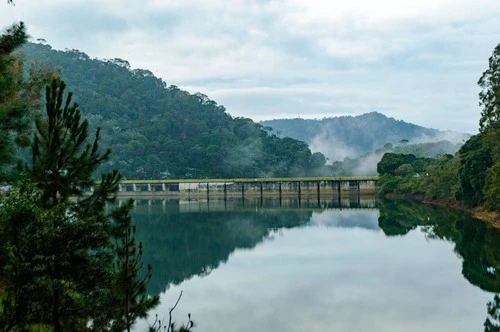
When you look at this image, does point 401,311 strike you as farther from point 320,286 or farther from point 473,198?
point 473,198

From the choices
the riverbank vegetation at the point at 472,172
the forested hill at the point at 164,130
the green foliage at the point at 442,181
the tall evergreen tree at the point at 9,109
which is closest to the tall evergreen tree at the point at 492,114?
the riverbank vegetation at the point at 472,172

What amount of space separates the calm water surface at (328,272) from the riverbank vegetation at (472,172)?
237 cm

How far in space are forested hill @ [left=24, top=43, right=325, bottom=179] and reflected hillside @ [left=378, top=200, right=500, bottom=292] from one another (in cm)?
5302

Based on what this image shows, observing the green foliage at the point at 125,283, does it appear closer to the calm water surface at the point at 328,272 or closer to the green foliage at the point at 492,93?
the calm water surface at the point at 328,272

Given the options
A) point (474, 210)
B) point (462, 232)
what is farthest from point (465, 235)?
point (474, 210)

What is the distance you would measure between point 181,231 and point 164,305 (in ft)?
72.1

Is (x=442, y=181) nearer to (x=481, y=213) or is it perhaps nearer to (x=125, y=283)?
(x=481, y=213)

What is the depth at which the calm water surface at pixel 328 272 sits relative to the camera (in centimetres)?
1534

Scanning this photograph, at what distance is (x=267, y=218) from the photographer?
4809cm

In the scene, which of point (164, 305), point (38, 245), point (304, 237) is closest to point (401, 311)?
point (164, 305)

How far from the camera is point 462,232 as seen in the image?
3284 cm

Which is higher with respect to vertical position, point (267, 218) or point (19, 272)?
point (19, 272)

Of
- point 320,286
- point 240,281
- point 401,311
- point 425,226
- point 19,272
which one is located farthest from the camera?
point 425,226

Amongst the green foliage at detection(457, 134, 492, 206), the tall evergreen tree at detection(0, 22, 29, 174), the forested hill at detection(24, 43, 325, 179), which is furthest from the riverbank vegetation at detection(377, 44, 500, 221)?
the forested hill at detection(24, 43, 325, 179)
